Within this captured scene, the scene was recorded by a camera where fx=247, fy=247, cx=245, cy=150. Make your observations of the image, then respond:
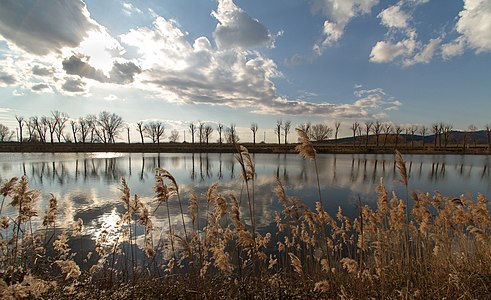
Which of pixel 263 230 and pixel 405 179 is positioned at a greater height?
pixel 405 179

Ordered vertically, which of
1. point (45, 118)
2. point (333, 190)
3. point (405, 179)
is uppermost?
point (45, 118)

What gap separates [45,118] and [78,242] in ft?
Answer: 362

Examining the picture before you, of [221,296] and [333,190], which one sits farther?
[333,190]

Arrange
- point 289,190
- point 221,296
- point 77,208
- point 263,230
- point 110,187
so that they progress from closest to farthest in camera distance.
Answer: point 221,296
point 263,230
point 77,208
point 289,190
point 110,187

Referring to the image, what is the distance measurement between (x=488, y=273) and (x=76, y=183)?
23.3 m

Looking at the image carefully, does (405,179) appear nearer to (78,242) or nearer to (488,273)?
(488,273)

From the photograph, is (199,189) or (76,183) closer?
(199,189)

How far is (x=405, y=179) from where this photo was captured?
4145mm

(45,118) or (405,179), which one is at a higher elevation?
(45,118)

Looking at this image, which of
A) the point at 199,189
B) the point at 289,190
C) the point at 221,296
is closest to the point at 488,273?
the point at 221,296

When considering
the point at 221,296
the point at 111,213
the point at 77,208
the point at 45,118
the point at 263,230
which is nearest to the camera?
the point at 221,296

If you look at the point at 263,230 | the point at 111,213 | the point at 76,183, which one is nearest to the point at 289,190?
the point at 263,230

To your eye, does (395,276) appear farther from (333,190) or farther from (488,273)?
(333,190)

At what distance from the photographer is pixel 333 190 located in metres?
17.1
